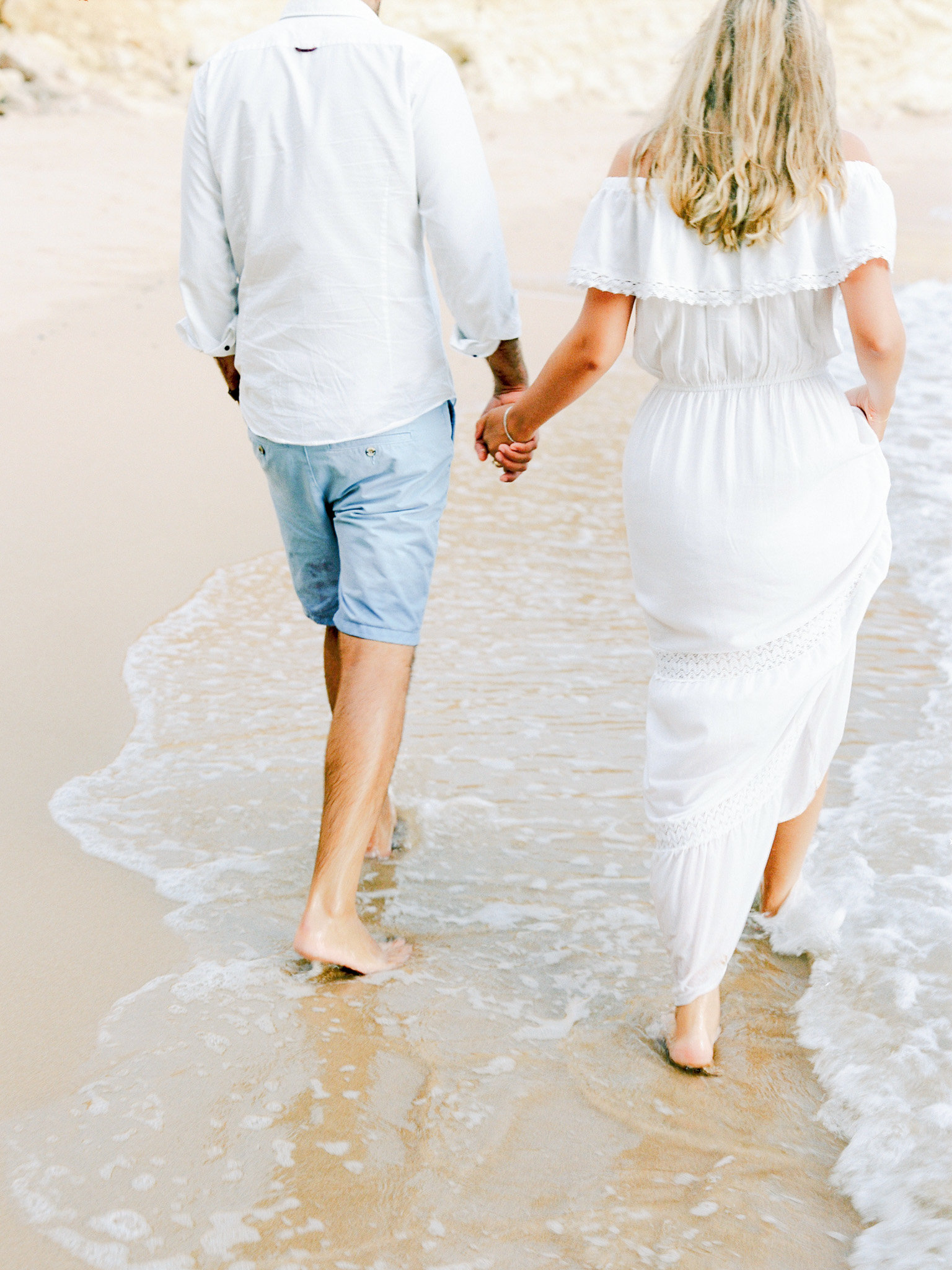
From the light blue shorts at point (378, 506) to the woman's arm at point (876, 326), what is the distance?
0.78m

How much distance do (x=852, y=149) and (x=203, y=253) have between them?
117cm

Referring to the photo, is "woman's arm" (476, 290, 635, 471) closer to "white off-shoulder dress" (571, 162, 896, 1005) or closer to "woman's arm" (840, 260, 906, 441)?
"white off-shoulder dress" (571, 162, 896, 1005)

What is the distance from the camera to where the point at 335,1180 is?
1.81 metres

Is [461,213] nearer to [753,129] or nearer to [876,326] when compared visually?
[753,129]

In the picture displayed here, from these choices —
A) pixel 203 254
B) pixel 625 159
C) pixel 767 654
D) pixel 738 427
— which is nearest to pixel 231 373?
pixel 203 254

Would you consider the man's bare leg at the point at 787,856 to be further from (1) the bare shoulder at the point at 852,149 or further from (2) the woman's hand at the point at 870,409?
(1) the bare shoulder at the point at 852,149

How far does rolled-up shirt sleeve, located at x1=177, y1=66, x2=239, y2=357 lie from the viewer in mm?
2250

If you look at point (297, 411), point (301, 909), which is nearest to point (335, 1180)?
point (301, 909)

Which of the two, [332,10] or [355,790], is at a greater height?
[332,10]

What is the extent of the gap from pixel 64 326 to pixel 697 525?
549cm

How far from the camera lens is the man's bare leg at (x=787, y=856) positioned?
2363 millimetres

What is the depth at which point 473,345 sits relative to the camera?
7.64 ft

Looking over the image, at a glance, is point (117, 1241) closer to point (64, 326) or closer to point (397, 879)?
point (397, 879)

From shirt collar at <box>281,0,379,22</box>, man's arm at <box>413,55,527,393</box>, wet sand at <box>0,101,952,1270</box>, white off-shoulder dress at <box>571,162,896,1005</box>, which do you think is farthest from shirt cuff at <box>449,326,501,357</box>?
wet sand at <box>0,101,952,1270</box>
